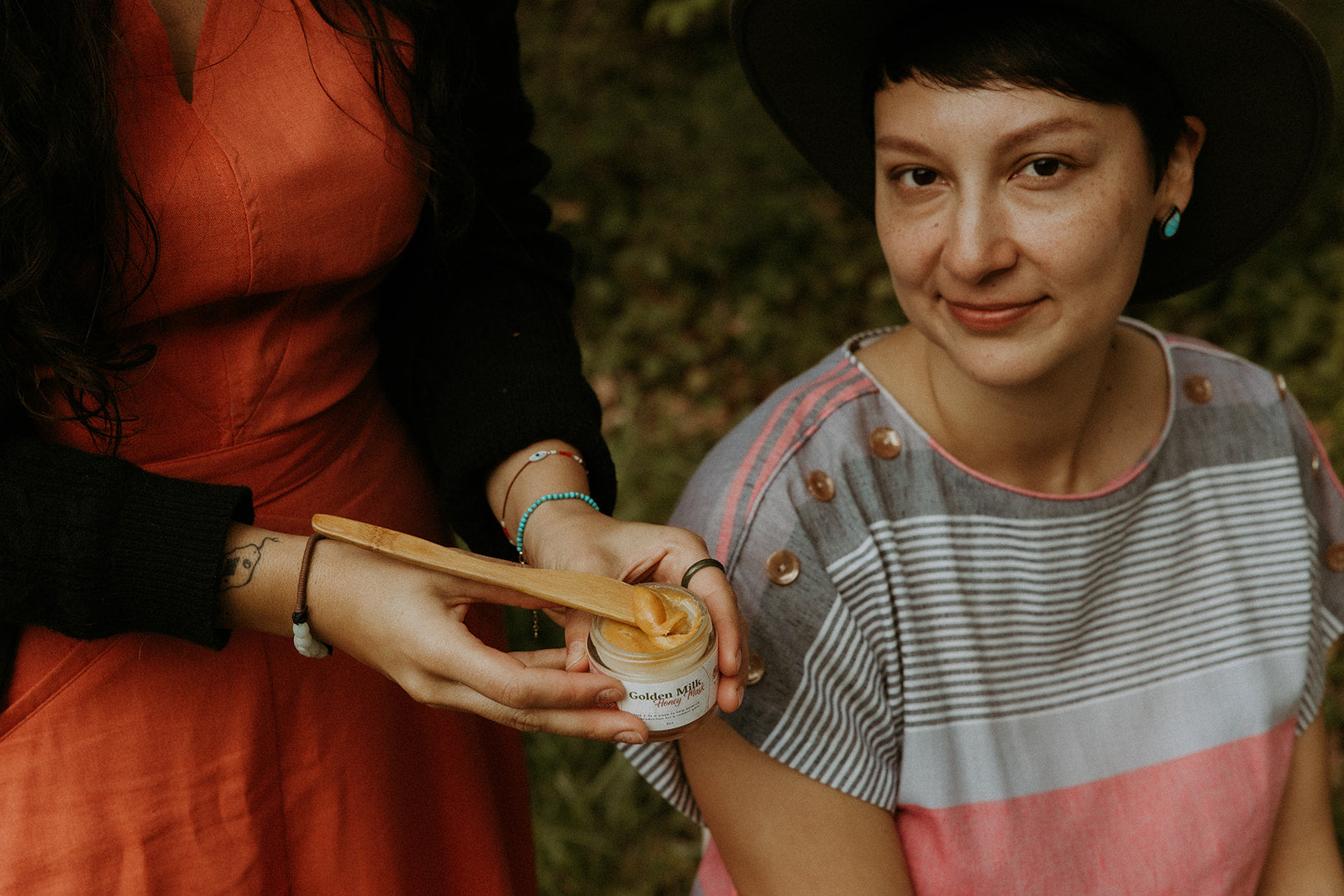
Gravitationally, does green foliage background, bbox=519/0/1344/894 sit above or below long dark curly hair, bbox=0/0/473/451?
below

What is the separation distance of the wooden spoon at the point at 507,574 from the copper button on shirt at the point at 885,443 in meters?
0.65

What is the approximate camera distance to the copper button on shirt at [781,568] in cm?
168

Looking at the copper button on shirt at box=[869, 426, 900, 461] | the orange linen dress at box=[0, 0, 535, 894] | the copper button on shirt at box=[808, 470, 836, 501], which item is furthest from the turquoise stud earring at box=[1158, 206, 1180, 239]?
the orange linen dress at box=[0, 0, 535, 894]

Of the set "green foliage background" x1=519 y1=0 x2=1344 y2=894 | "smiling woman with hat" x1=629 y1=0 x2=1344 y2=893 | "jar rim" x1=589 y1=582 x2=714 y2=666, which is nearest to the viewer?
"jar rim" x1=589 y1=582 x2=714 y2=666

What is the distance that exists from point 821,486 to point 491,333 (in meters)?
0.53

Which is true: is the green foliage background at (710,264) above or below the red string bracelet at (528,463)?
below

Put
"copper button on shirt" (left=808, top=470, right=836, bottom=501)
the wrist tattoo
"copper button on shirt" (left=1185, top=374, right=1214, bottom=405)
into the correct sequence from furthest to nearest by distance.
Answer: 1. "copper button on shirt" (left=1185, top=374, right=1214, bottom=405)
2. "copper button on shirt" (left=808, top=470, right=836, bottom=501)
3. the wrist tattoo

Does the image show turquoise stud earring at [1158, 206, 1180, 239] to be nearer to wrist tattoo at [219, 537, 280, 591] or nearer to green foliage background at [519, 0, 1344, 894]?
wrist tattoo at [219, 537, 280, 591]

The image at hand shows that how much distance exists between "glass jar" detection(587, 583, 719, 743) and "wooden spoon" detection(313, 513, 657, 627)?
0.03 metres

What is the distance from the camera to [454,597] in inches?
51.7

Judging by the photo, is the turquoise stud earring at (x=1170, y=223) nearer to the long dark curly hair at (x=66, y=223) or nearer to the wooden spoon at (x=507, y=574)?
the wooden spoon at (x=507, y=574)

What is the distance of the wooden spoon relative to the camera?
4.15 feet

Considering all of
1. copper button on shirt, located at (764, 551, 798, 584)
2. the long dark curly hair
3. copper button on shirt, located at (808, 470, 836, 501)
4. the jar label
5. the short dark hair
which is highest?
the short dark hair

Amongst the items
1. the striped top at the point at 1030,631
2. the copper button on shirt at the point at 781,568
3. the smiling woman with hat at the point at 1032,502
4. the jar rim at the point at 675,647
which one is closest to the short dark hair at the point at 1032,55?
the smiling woman with hat at the point at 1032,502
